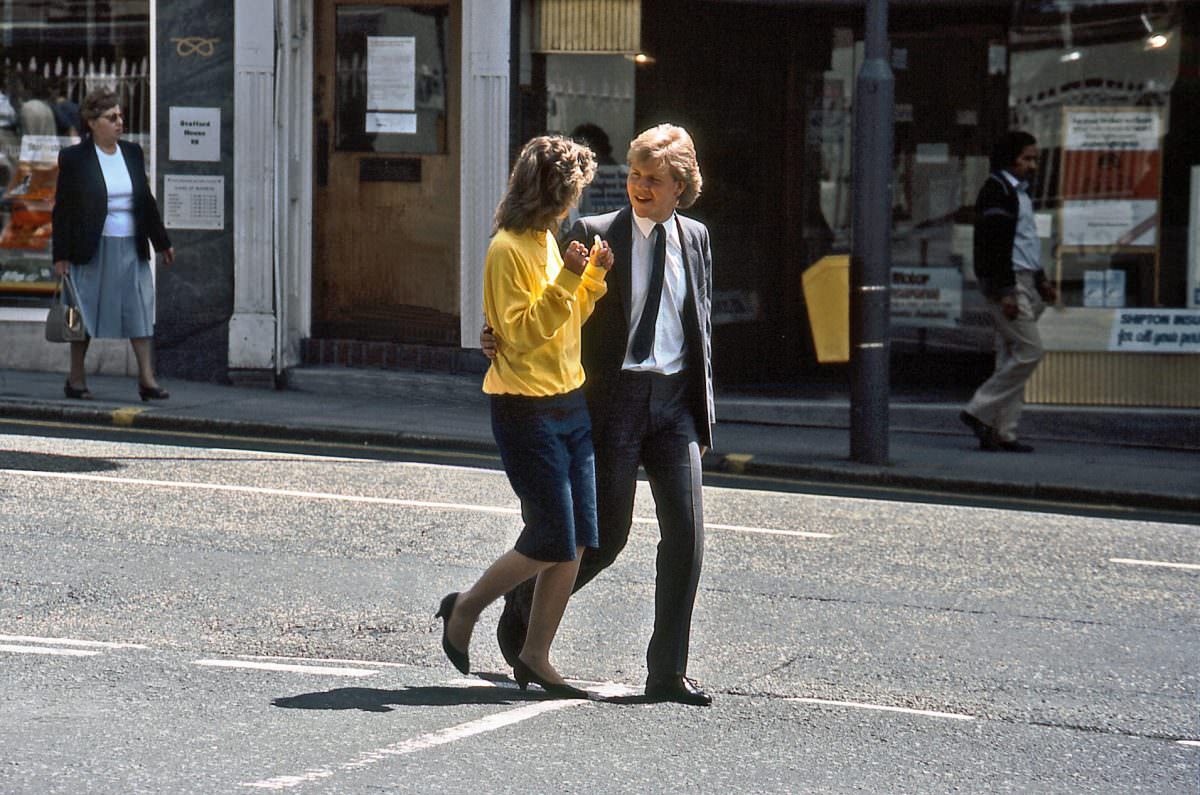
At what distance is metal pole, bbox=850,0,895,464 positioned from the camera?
38.0 ft

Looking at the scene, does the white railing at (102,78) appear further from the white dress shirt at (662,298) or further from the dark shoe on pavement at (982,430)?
the white dress shirt at (662,298)

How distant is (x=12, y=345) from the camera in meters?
15.0

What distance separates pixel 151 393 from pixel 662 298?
25.6 ft

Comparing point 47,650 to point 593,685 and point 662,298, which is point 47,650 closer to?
point 593,685

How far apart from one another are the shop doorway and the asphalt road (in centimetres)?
444

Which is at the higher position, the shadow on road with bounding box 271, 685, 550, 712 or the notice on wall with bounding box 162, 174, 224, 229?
the notice on wall with bounding box 162, 174, 224, 229

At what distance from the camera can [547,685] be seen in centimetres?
604

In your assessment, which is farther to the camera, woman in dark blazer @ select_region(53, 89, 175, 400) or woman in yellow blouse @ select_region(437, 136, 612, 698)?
woman in dark blazer @ select_region(53, 89, 175, 400)

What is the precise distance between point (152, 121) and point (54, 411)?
3029mm

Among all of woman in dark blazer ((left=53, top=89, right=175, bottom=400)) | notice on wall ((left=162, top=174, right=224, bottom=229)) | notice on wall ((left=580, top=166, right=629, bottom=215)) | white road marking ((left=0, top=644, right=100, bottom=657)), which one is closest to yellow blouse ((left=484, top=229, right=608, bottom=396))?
white road marking ((left=0, top=644, right=100, bottom=657))

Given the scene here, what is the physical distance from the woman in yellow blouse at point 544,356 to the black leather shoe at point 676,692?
1.00ft

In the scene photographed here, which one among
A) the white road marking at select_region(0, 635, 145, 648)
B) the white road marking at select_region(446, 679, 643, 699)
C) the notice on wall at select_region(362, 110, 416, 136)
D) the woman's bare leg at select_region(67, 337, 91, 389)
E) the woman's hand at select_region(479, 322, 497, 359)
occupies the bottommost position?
the white road marking at select_region(446, 679, 643, 699)

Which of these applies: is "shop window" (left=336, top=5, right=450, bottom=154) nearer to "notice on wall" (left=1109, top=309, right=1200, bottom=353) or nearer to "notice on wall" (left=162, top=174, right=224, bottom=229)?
"notice on wall" (left=162, top=174, right=224, bottom=229)

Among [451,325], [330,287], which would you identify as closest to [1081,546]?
[451,325]
